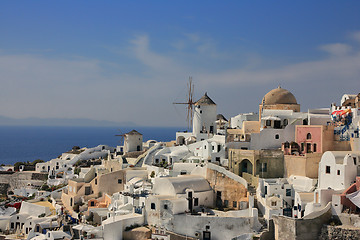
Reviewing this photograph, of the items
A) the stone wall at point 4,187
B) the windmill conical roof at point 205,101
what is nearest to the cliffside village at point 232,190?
the windmill conical roof at point 205,101

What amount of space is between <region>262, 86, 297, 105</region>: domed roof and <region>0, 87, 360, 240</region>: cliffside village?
0.09 meters

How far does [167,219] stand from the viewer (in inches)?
1091

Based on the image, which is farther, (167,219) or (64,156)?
(64,156)

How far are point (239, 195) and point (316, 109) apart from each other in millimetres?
10656

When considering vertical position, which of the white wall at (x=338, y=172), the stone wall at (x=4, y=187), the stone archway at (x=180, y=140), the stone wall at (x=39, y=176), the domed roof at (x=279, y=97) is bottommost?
the stone wall at (x=4, y=187)

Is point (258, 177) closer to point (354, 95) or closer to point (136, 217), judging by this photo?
point (136, 217)

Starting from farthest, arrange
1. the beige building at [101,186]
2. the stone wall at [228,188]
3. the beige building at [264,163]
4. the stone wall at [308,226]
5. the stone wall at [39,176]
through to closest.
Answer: the stone wall at [39,176], the beige building at [101,186], the beige building at [264,163], the stone wall at [228,188], the stone wall at [308,226]

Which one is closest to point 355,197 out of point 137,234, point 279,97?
point 137,234

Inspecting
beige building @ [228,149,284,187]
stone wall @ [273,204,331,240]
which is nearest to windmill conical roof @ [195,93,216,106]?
beige building @ [228,149,284,187]

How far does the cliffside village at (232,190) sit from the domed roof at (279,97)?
0.28ft

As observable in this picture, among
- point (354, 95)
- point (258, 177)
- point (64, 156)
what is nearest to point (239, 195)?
point (258, 177)

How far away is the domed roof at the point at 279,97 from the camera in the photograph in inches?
1471

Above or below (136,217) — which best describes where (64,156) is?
above

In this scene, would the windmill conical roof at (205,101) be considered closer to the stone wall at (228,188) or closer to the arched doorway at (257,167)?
the arched doorway at (257,167)
